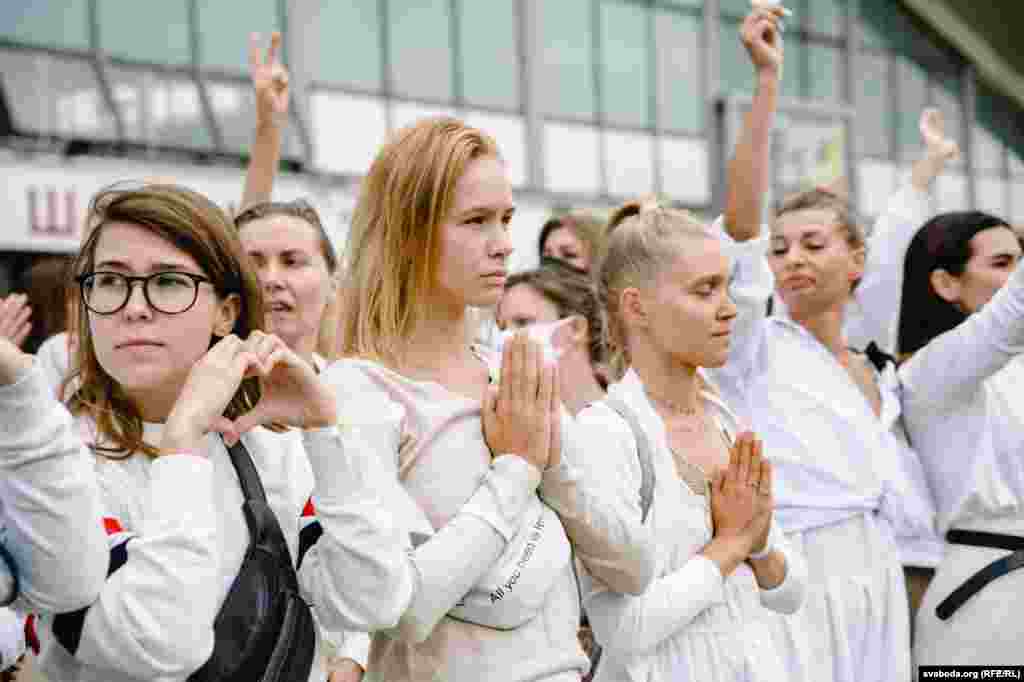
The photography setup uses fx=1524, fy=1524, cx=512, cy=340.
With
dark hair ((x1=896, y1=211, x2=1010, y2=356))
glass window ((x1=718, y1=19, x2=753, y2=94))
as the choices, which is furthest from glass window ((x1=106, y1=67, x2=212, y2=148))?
dark hair ((x1=896, y1=211, x2=1010, y2=356))

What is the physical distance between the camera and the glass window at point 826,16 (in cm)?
2886

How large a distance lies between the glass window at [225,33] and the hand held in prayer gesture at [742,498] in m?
15.5

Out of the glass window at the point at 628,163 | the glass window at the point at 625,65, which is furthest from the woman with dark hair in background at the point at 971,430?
the glass window at the point at 625,65

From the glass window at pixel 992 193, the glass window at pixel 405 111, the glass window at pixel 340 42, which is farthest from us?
the glass window at pixel 992 193

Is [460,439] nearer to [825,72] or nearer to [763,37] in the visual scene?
[763,37]

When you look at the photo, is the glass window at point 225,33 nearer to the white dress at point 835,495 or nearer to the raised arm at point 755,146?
the white dress at point 835,495

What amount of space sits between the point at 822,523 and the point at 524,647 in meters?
1.85

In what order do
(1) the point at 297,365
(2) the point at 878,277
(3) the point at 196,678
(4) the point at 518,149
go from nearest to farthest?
(3) the point at 196,678 < (1) the point at 297,365 < (2) the point at 878,277 < (4) the point at 518,149

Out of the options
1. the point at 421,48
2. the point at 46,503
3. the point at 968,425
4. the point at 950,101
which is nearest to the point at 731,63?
the point at 950,101

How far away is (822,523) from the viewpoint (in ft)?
13.7

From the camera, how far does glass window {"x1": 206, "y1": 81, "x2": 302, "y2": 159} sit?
57.6ft

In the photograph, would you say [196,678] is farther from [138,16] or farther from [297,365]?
[138,16]

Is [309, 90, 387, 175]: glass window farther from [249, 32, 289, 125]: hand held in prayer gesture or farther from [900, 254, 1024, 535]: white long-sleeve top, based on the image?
[900, 254, 1024, 535]: white long-sleeve top

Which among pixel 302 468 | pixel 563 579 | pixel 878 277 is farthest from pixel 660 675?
pixel 878 277
